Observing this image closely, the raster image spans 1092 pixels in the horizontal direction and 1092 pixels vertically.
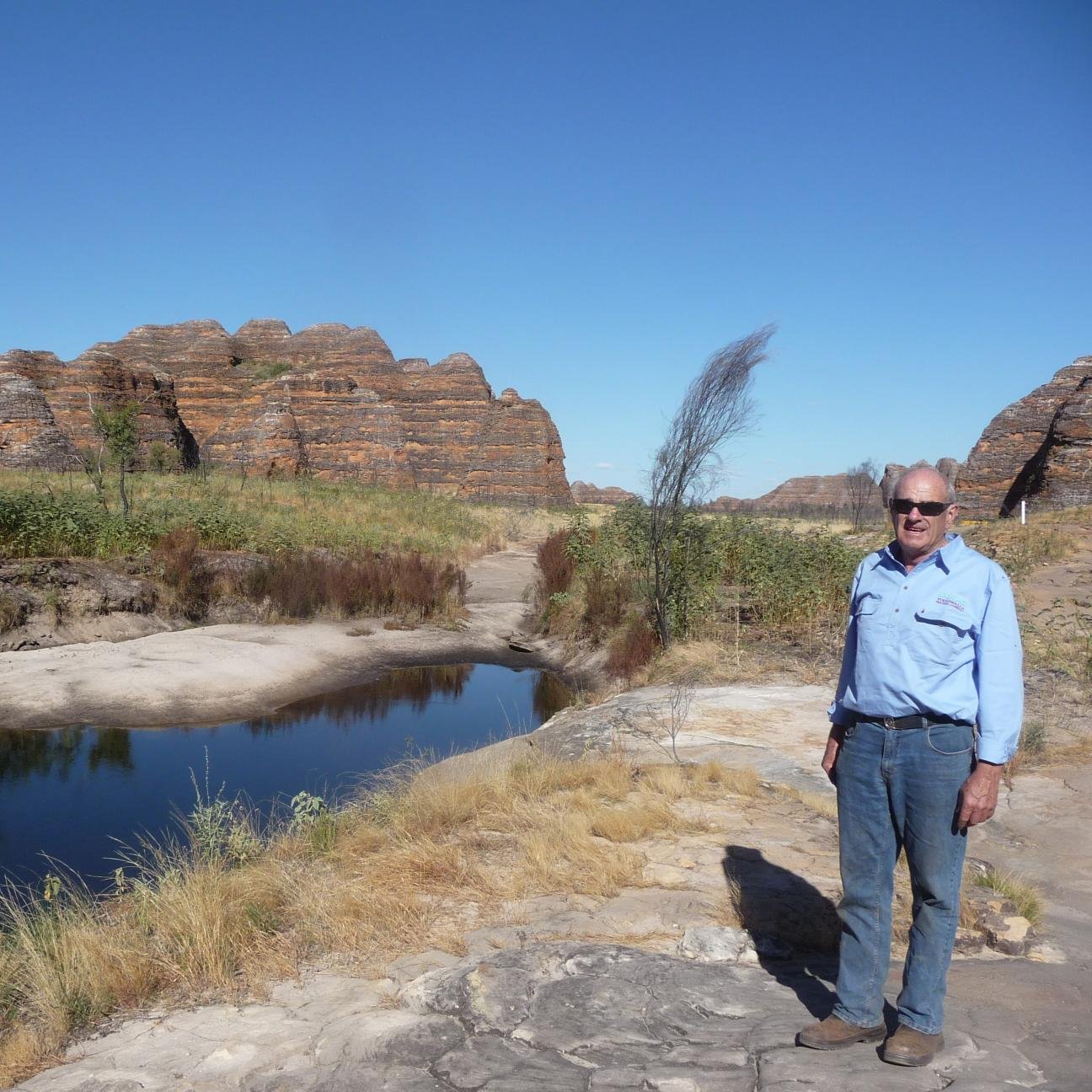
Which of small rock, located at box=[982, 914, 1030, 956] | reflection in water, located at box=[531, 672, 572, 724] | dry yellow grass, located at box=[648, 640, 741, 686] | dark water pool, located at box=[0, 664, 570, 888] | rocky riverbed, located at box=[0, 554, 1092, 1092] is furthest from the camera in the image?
reflection in water, located at box=[531, 672, 572, 724]

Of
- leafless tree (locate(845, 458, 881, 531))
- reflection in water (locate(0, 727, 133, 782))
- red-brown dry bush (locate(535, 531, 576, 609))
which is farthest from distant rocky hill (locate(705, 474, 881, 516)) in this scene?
reflection in water (locate(0, 727, 133, 782))

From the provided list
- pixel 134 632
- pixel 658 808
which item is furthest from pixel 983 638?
pixel 134 632

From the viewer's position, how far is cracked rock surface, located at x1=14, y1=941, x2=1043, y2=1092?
8.41ft

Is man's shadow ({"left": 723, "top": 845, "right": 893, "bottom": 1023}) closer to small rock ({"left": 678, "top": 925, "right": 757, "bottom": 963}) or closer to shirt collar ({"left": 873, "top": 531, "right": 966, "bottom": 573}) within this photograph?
small rock ({"left": 678, "top": 925, "right": 757, "bottom": 963})

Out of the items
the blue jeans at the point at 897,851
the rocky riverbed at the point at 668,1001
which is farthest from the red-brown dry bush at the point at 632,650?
the blue jeans at the point at 897,851

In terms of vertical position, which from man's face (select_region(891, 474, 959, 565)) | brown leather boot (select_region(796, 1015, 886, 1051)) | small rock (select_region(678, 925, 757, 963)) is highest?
man's face (select_region(891, 474, 959, 565))

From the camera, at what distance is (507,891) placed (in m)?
4.14

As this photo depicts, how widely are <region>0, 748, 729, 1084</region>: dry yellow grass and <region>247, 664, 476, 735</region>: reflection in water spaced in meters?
4.97

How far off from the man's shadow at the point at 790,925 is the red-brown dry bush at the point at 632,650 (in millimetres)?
6914

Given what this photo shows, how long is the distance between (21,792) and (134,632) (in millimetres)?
5837

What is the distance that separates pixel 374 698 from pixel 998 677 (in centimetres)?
1032

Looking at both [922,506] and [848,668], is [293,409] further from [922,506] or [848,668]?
[922,506]

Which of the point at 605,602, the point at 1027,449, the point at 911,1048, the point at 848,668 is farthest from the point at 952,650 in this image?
the point at 1027,449

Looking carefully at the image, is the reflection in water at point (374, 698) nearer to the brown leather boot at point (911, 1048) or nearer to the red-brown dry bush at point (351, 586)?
the red-brown dry bush at point (351, 586)
